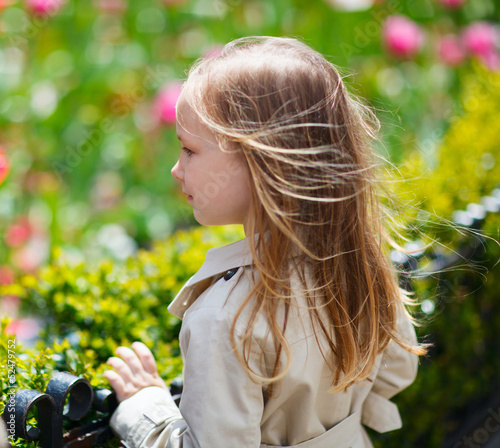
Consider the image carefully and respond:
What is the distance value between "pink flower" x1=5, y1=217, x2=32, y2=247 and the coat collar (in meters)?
2.39

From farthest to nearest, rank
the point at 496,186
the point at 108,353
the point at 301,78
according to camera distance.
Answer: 1. the point at 496,186
2. the point at 108,353
3. the point at 301,78

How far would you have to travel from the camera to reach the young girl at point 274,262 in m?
1.08

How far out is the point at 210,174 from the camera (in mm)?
1144

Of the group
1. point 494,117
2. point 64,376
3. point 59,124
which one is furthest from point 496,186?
point 59,124

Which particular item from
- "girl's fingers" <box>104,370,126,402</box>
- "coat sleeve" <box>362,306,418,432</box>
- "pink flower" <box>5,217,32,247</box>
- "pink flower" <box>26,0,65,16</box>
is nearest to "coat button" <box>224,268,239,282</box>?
"girl's fingers" <box>104,370,126,402</box>

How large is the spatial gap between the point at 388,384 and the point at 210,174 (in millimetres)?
750

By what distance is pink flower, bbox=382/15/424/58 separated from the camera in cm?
432

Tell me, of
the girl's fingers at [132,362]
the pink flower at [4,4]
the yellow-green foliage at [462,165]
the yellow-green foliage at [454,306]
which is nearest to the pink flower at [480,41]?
the yellow-green foliage at [462,165]

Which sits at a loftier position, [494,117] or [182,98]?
[182,98]

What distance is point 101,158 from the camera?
13.8 feet

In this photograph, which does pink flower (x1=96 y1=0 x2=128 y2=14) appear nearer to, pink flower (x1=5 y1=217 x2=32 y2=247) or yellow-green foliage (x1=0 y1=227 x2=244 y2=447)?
pink flower (x1=5 y1=217 x2=32 y2=247)

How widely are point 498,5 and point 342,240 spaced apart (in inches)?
235

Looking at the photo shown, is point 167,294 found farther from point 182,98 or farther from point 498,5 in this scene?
point 498,5

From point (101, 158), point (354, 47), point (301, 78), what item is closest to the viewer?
point (301, 78)
